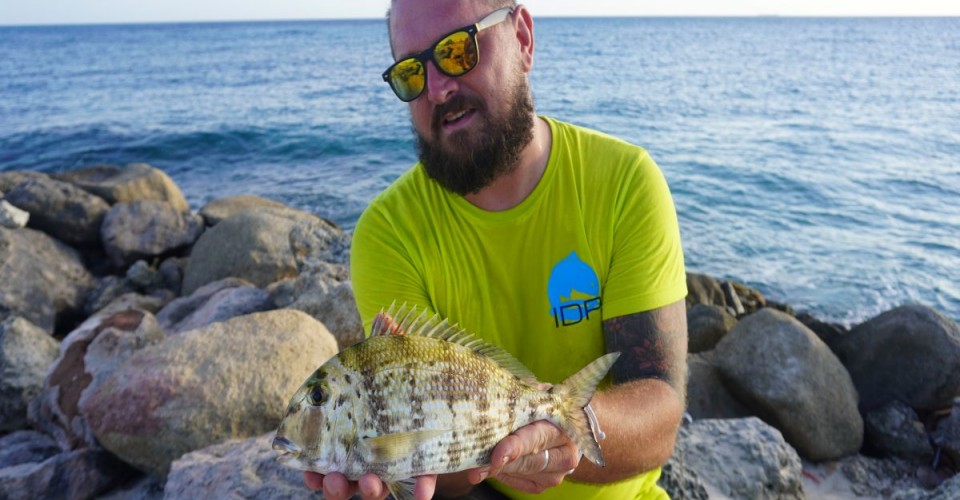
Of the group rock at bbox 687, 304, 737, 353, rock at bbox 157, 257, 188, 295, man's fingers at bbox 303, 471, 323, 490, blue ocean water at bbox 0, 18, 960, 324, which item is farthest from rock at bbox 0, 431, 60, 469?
blue ocean water at bbox 0, 18, 960, 324

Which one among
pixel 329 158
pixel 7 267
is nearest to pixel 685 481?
pixel 7 267

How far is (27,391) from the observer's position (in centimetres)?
637

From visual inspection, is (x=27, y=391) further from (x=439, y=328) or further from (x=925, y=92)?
(x=925, y=92)

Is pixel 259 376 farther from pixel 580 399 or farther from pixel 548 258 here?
pixel 580 399

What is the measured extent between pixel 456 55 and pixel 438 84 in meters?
0.16

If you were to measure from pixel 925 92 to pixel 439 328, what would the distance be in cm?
3420

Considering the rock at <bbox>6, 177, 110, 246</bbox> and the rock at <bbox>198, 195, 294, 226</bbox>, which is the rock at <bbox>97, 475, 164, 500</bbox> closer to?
the rock at <bbox>198, 195, 294, 226</bbox>

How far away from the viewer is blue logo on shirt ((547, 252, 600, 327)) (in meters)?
3.01

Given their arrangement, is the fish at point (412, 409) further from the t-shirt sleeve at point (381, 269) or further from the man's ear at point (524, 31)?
the man's ear at point (524, 31)

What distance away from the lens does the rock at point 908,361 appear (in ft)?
21.5

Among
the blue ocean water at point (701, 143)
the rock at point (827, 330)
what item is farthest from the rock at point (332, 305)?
the blue ocean water at point (701, 143)

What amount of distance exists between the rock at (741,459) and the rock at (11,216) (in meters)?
10.7

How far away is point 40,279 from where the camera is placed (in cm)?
941

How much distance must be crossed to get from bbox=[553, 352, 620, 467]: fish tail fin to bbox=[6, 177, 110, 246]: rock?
11.2 meters
